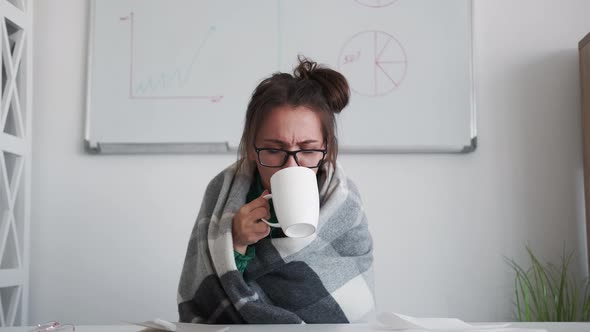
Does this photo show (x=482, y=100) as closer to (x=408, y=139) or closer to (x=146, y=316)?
(x=408, y=139)

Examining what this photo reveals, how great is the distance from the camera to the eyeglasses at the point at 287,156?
4.19 feet

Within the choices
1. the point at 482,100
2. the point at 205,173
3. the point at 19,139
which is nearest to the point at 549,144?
the point at 482,100

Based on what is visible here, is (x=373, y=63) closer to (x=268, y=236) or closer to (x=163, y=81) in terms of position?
(x=163, y=81)

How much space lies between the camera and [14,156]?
2223mm

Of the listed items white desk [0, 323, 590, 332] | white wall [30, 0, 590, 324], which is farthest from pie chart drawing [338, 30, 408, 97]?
white desk [0, 323, 590, 332]

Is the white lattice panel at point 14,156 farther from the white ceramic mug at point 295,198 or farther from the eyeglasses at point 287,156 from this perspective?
the white ceramic mug at point 295,198

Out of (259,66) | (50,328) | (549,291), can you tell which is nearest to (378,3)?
(259,66)

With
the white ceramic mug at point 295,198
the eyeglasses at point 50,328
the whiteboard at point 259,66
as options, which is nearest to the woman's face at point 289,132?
the white ceramic mug at point 295,198

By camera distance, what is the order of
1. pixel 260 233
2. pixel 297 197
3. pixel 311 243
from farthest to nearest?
pixel 311 243, pixel 260 233, pixel 297 197

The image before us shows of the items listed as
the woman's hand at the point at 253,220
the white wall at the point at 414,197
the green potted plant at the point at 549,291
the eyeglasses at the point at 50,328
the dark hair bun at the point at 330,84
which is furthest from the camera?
the white wall at the point at 414,197

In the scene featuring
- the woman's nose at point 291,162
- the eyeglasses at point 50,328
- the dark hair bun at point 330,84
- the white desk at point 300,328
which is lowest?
the white desk at point 300,328

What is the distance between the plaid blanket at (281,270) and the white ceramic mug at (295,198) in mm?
214

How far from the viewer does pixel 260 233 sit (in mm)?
1233

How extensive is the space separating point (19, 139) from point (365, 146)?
1108 millimetres
